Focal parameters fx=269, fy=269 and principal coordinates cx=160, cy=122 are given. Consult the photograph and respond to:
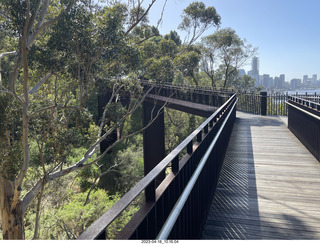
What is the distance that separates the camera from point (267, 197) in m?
4.48

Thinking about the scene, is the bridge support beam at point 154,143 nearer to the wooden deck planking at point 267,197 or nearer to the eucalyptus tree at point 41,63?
the eucalyptus tree at point 41,63

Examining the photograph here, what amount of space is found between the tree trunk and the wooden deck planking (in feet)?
27.7

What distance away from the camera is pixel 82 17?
1102 centimetres

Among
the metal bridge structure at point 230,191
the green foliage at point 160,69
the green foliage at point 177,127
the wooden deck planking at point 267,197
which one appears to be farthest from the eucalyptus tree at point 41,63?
the green foliage at point 177,127

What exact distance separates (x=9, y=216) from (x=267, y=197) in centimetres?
997

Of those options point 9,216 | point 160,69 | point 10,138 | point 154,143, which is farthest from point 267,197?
point 154,143

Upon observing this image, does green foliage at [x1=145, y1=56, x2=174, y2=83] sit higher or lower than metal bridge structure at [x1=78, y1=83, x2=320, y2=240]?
higher

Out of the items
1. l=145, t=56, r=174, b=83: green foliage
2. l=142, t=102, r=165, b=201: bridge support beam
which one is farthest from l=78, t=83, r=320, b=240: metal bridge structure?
l=142, t=102, r=165, b=201: bridge support beam

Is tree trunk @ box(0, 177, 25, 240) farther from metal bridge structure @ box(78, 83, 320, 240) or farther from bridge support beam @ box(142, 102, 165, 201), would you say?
bridge support beam @ box(142, 102, 165, 201)

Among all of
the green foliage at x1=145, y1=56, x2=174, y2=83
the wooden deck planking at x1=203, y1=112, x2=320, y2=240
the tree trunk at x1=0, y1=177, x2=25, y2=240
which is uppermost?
the green foliage at x1=145, y1=56, x2=174, y2=83

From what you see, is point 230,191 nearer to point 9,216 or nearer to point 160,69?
point 9,216

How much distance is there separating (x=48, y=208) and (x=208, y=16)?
27.8 meters

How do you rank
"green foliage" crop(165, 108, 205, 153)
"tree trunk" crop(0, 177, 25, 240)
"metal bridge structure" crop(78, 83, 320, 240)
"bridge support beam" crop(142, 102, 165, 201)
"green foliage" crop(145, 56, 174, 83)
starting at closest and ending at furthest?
1. "metal bridge structure" crop(78, 83, 320, 240)
2. "tree trunk" crop(0, 177, 25, 240)
3. "green foliage" crop(145, 56, 174, 83)
4. "bridge support beam" crop(142, 102, 165, 201)
5. "green foliage" crop(165, 108, 205, 153)

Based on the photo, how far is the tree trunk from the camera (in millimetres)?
10227
